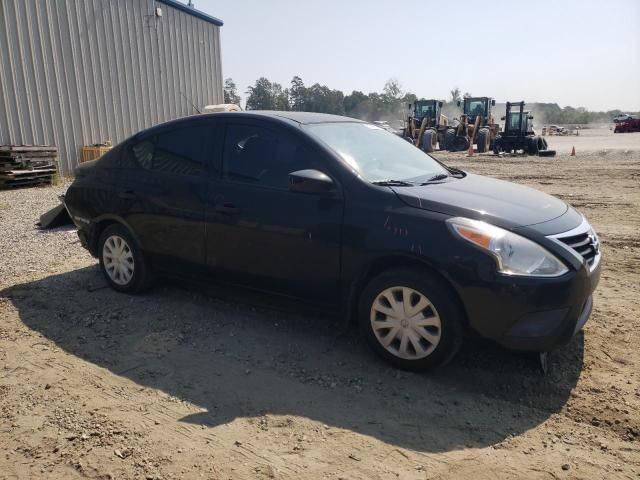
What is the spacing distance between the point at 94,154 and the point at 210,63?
6.78 m

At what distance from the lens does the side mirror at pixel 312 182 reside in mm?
3525

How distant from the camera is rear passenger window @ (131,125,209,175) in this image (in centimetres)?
439

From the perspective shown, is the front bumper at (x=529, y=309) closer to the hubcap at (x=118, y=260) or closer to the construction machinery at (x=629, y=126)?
the hubcap at (x=118, y=260)

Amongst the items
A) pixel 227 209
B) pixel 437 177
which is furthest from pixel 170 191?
pixel 437 177

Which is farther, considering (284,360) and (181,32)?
(181,32)

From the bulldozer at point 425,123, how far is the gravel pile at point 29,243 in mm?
21945

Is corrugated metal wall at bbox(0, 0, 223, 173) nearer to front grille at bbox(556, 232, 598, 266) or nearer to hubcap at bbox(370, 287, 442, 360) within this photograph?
hubcap at bbox(370, 287, 442, 360)

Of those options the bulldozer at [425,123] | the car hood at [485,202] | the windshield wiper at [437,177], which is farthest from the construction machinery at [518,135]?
the car hood at [485,202]

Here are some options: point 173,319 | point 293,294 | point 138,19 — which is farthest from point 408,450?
point 138,19

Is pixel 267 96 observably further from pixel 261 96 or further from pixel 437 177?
pixel 437 177

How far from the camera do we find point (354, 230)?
3480mm

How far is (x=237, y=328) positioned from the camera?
4.20m

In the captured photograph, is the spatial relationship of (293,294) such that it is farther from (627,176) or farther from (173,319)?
(627,176)

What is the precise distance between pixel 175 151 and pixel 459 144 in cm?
2579
